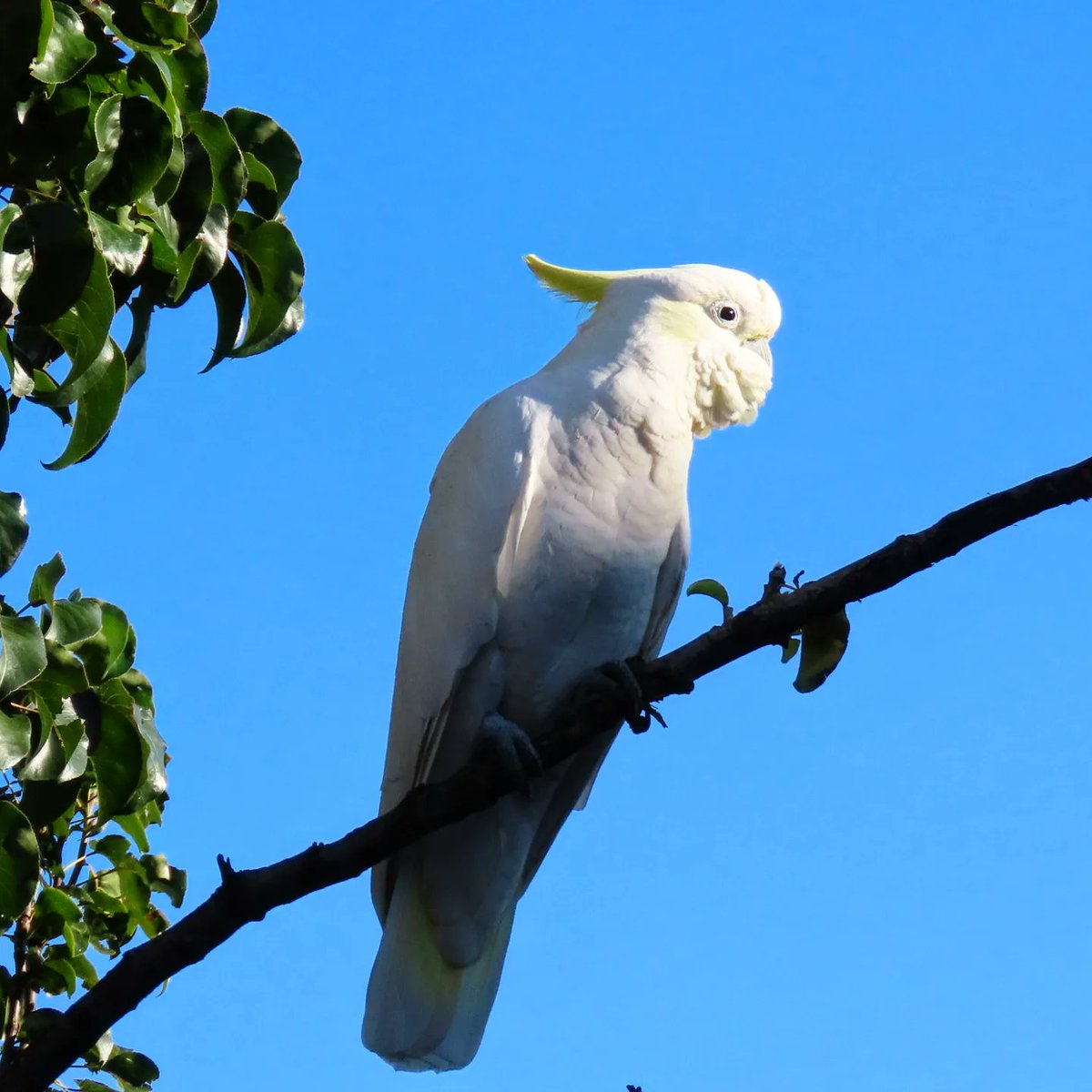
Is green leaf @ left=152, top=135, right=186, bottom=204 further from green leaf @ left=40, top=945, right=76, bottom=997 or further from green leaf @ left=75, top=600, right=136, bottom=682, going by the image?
green leaf @ left=40, top=945, right=76, bottom=997

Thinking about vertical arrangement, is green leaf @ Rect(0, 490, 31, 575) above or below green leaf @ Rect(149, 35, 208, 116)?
below

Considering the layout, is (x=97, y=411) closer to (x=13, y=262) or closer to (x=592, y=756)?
(x=13, y=262)

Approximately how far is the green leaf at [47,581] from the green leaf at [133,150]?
461mm

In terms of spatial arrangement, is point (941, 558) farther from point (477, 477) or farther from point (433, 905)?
point (433, 905)

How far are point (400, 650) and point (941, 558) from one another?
4.55 ft

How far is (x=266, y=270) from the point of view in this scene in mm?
1933

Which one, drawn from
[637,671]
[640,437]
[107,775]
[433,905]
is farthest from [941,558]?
[433,905]

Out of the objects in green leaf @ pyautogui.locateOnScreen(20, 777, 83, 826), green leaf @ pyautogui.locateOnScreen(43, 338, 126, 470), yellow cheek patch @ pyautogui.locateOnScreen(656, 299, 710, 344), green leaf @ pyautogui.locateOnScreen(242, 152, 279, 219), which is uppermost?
yellow cheek patch @ pyautogui.locateOnScreen(656, 299, 710, 344)

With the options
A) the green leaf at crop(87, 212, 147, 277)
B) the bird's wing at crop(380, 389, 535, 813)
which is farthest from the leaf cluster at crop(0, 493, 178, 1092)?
the bird's wing at crop(380, 389, 535, 813)

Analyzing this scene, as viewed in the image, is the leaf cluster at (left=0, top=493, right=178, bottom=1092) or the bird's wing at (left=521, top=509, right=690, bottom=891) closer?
the leaf cluster at (left=0, top=493, right=178, bottom=1092)

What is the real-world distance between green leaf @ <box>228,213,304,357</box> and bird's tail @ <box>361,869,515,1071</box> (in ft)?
4.89

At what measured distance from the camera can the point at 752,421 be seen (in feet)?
11.1

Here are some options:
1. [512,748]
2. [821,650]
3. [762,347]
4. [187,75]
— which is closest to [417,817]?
[512,748]

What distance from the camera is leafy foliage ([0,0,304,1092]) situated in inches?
60.5
